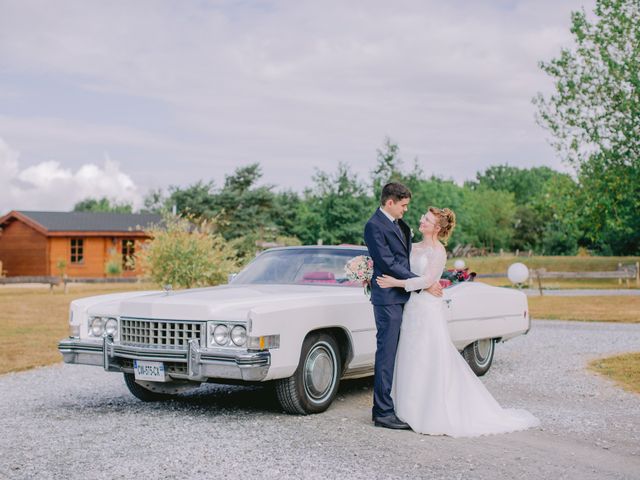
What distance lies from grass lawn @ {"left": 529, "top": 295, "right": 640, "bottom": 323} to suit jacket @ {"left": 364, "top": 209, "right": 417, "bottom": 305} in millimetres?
13362

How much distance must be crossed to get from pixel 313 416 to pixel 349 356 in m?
0.70

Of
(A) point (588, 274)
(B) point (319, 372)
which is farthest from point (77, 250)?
(B) point (319, 372)

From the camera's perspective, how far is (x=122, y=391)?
8.88 m

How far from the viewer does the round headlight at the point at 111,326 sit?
739 centimetres

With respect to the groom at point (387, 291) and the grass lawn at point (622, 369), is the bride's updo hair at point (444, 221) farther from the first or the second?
the grass lawn at point (622, 369)

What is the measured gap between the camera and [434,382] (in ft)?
21.9

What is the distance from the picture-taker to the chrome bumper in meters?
6.43

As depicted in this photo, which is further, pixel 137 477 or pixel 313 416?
pixel 313 416

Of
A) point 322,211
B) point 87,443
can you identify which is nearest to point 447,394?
point 87,443

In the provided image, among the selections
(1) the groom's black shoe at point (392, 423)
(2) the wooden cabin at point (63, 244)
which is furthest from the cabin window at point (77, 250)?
(1) the groom's black shoe at point (392, 423)

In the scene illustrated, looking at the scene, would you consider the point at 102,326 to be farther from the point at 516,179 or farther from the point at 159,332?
the point at 516,179

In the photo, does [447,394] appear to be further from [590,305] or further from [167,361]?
[590,305]

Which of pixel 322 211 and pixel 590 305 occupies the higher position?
pixel 322 211

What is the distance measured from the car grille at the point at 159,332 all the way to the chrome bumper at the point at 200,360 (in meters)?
0.09
